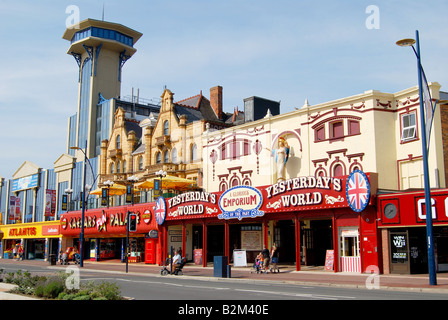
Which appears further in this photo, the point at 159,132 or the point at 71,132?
the point at 71,132

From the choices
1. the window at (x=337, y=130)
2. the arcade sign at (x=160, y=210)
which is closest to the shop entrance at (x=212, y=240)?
the arcade sign at (x=160, y=210)

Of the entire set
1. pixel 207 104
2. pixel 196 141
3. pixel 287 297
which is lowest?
pixel 287 297

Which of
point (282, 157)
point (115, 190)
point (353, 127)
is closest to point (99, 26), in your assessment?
point (115, 190)

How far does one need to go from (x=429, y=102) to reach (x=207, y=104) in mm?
36878

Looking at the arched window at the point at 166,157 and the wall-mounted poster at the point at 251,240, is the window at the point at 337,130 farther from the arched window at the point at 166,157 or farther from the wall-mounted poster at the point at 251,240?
the arched window at the point at 166,157

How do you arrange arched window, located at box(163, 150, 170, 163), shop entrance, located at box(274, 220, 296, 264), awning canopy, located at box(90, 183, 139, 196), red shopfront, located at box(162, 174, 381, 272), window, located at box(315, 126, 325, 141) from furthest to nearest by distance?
1. awning canopy, located at box(90, 183, 139, 196)
2. arched window, located at box(163, 150, 170, 163)
3. shop entrance, located at box(274, 220, 296, 264)
4. window, located at box(315, 126, 325, 141)
5. red shopfront, located at box(162, 174, 381, 272)

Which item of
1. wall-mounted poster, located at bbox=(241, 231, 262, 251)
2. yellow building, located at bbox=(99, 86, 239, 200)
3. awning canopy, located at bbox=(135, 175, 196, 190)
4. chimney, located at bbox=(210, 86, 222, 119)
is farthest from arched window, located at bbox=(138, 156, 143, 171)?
wall-mounted poster, located at bbox=(241, 231, 262, 251)

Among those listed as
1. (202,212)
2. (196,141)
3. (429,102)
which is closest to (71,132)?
(196,141)

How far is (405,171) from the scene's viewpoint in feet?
105

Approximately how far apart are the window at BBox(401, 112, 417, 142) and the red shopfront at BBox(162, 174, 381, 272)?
519 centimetres

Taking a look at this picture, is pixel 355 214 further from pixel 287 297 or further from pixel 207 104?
pixel 207 104

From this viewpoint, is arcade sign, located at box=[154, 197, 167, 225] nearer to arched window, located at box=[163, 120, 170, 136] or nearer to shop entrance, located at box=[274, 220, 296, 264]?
arched window, located at box=[163, 120, 170, 136]

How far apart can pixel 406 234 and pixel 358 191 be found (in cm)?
342

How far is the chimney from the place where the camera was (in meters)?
55.8
